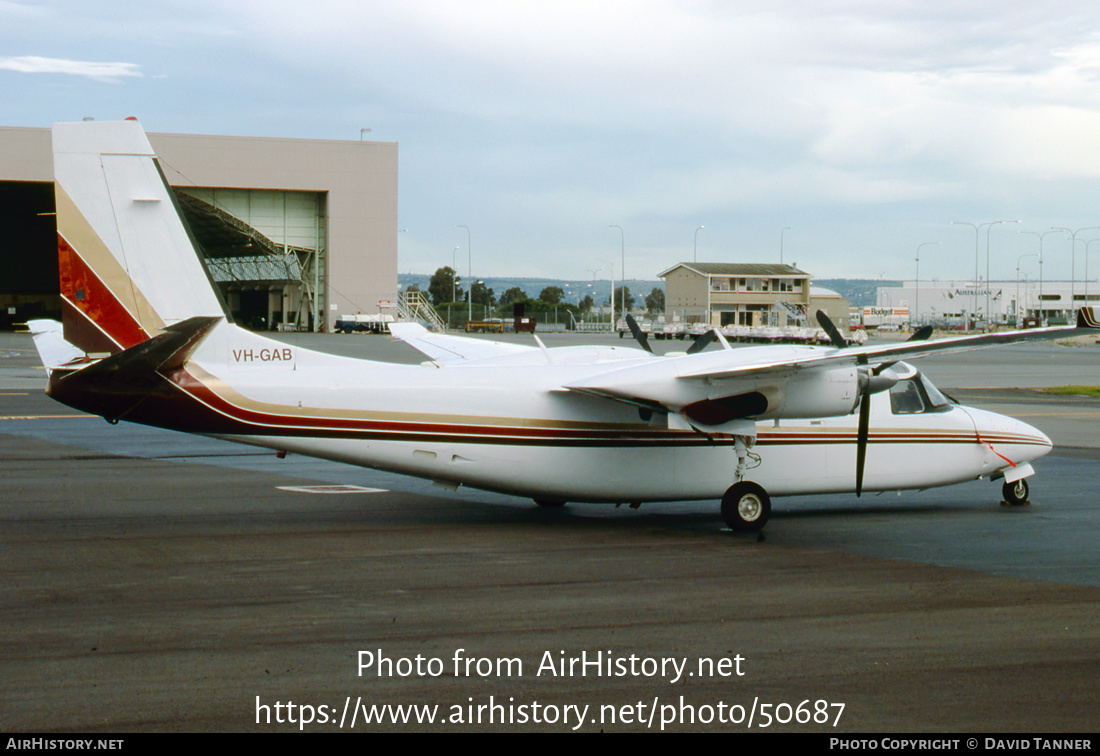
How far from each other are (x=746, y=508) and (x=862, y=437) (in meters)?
1.92

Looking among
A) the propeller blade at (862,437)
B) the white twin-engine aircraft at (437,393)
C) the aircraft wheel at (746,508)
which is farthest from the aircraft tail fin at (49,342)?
the propeller blade at (862,437)

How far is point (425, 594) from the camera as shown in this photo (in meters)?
9.51

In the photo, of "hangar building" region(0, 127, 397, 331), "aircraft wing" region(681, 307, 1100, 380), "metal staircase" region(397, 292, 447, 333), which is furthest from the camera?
"metal staircase" region(397, 292, 447, 333)

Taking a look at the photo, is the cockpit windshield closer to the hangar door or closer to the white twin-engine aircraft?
the white twin-engine aircraft

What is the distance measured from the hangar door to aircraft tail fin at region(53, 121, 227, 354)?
2611 inches

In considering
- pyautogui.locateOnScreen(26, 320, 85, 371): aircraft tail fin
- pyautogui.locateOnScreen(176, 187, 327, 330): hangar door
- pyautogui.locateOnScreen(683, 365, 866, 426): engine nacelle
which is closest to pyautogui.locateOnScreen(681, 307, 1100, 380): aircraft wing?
pyautogui.locateOnScreen(683, 365, 866, 426): engine nacelle

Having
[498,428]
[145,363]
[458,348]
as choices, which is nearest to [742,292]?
[458,348]

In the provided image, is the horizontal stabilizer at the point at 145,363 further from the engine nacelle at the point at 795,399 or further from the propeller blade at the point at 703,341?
the propeller blade at the point at 703,341

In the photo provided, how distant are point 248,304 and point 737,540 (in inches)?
4060

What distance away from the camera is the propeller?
12734mm

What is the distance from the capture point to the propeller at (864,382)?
12.7 metres

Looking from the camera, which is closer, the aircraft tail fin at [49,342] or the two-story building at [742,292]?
the aircraft tail fin at [49,342]
